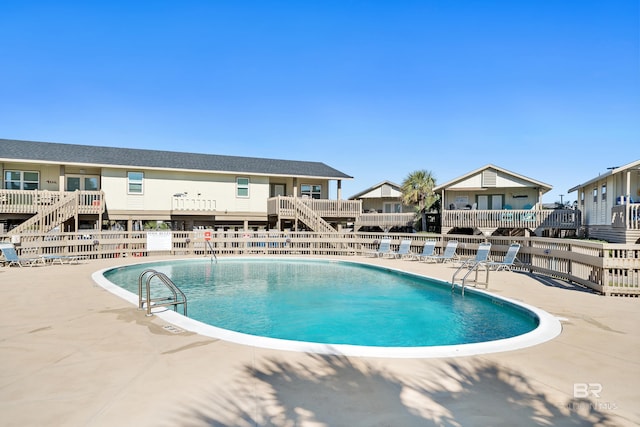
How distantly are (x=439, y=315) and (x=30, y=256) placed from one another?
1541 cm

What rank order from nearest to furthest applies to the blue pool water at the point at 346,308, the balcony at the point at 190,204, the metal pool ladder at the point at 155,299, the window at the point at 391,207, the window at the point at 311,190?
the metal pool ladder at the point at 155,299
the blue pool water at the point at 346,308
the balcony at the point at 190,204
the window at the point at 311,190
the window at the point at 391,207

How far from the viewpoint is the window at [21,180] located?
893 inches

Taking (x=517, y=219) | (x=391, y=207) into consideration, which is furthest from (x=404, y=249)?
(x=391, y=207)

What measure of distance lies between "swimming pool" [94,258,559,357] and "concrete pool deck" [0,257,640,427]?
48cm

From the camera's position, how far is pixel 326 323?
859 cm

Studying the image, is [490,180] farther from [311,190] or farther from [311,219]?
[311,219]

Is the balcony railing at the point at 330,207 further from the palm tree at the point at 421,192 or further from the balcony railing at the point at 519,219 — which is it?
the palm tree at the point at 421,192

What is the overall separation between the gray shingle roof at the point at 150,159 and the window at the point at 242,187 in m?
0.78

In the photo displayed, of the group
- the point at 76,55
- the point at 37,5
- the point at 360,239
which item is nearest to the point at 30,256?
the point at 37,5

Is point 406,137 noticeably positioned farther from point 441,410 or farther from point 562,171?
point 441,410

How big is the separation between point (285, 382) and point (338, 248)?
729 inches

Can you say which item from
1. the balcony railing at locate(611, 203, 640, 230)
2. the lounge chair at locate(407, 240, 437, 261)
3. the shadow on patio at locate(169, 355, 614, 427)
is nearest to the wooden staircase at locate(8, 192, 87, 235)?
the lounge chair at locate(407, 240, 437, 261)

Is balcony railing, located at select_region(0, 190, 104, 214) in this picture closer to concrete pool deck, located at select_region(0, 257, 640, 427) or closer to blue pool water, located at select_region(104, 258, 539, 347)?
blue pool water, located at select_region(104, 258, 539, 347)

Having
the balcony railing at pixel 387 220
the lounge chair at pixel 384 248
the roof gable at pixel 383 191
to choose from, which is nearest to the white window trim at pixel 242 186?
the lounge chair at pixel 384 248
